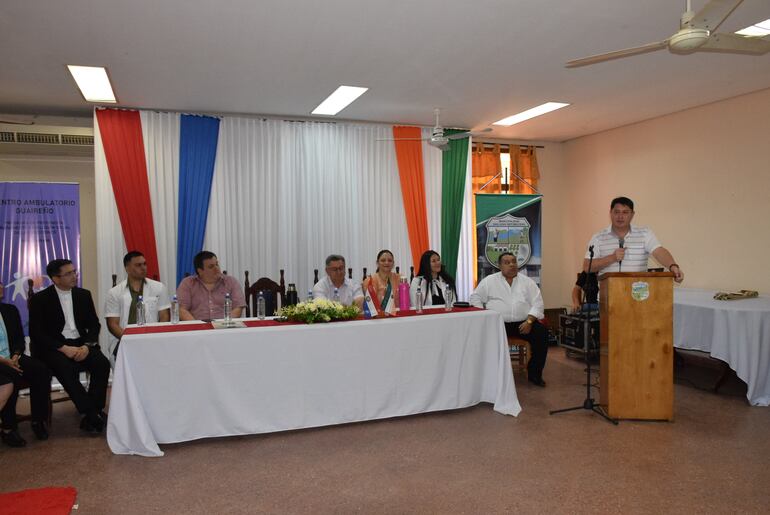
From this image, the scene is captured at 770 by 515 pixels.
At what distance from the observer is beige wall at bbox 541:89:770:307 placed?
5.61 m

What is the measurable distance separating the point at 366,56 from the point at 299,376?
7.97 ft

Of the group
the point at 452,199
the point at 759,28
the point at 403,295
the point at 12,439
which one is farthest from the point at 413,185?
the point at 12,439

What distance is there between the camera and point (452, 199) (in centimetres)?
704

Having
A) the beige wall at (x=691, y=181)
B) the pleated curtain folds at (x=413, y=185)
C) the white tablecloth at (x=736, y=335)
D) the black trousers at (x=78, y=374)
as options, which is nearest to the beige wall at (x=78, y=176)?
the beige wall at (x=691, y=181)

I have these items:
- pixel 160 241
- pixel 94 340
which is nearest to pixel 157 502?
pixel 94 340

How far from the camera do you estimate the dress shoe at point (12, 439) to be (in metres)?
3.70

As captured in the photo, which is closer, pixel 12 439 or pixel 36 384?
pixel 12 439

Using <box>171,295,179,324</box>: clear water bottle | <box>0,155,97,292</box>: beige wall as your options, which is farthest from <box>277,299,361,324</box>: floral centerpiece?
<box>0,155,97,292</box>: beige wall

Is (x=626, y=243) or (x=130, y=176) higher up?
(x=130, y=176)

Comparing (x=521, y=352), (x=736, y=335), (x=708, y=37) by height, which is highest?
(x=708, y=37)

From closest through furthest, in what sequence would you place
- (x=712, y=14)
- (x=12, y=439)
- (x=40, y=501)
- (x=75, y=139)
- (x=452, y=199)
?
(x=712, y=14) < (x=40, y=501) < (x=12, y=439) < (x=75, y=139) < (x=452, y=199)

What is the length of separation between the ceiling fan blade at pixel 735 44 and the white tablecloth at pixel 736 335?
226cm

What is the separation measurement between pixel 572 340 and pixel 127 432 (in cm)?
465

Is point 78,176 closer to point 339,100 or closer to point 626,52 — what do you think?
point 339,100
